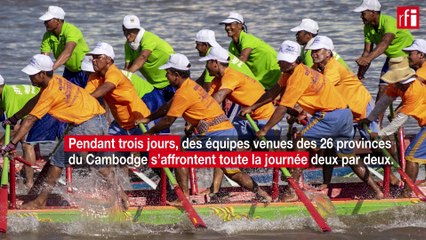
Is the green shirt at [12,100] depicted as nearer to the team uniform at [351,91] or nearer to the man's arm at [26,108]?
the man's arm at [26,108]

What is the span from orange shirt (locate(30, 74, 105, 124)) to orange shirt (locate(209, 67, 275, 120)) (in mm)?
1367

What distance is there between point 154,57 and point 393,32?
9.79 ft

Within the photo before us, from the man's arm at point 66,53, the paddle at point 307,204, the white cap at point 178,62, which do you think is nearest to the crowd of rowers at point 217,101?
the white cap at point 178,62

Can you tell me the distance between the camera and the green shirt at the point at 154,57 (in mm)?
15953

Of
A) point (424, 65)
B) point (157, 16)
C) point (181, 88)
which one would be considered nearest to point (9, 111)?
point (181, 88)

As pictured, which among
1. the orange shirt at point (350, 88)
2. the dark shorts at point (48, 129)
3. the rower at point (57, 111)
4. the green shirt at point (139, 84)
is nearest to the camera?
the rower at point (57, 111)

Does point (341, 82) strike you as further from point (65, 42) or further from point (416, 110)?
point (65, 42)

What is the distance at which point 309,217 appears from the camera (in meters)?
14.0

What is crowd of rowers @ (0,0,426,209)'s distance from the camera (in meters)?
13.4

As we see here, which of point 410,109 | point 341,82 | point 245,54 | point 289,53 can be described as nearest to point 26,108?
point 289,53

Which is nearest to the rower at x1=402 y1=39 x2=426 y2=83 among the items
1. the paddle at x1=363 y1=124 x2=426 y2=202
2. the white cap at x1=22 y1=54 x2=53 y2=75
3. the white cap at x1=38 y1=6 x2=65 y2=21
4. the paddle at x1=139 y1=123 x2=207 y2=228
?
the paddle at x1=363 y1=124 x2=426 y2=202

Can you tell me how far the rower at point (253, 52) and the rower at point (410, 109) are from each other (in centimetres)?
210

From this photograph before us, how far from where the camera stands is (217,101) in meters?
13.9

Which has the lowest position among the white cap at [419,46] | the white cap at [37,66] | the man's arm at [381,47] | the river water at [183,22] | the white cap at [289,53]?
the river water at [183,22]
